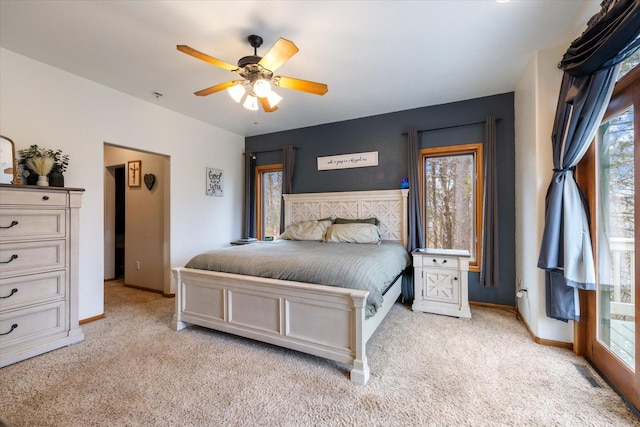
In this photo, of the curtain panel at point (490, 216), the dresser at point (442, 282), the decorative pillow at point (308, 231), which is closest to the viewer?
the dresser at point (442, 282)

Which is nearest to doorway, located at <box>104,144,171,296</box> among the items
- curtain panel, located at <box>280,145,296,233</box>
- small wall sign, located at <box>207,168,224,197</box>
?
small wall sign, located at <box>207,168,224,197</box>

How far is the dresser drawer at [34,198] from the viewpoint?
211cm

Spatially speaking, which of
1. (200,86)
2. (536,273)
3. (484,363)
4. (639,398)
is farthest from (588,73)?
(200,86)

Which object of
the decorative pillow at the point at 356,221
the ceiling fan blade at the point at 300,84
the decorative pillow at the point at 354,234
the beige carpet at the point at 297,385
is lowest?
the beige carpet at the point at 297,385

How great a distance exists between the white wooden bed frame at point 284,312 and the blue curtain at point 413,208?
58 cm

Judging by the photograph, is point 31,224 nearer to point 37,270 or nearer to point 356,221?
point 37,270

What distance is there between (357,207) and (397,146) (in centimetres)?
108

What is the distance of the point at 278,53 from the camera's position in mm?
1926

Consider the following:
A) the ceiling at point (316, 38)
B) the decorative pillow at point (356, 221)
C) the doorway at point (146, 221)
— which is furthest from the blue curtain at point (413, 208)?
the doorway at point (146, 221)

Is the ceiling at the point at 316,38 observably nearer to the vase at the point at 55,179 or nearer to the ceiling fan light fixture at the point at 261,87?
the ceiling fan light fixture at the point at 261,87

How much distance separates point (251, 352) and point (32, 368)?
167 centimetres

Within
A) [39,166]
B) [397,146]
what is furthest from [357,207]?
[39,166]

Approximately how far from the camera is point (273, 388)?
1827 mm

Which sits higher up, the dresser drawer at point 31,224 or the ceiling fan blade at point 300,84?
the ceiling fan blade at point 300,84
